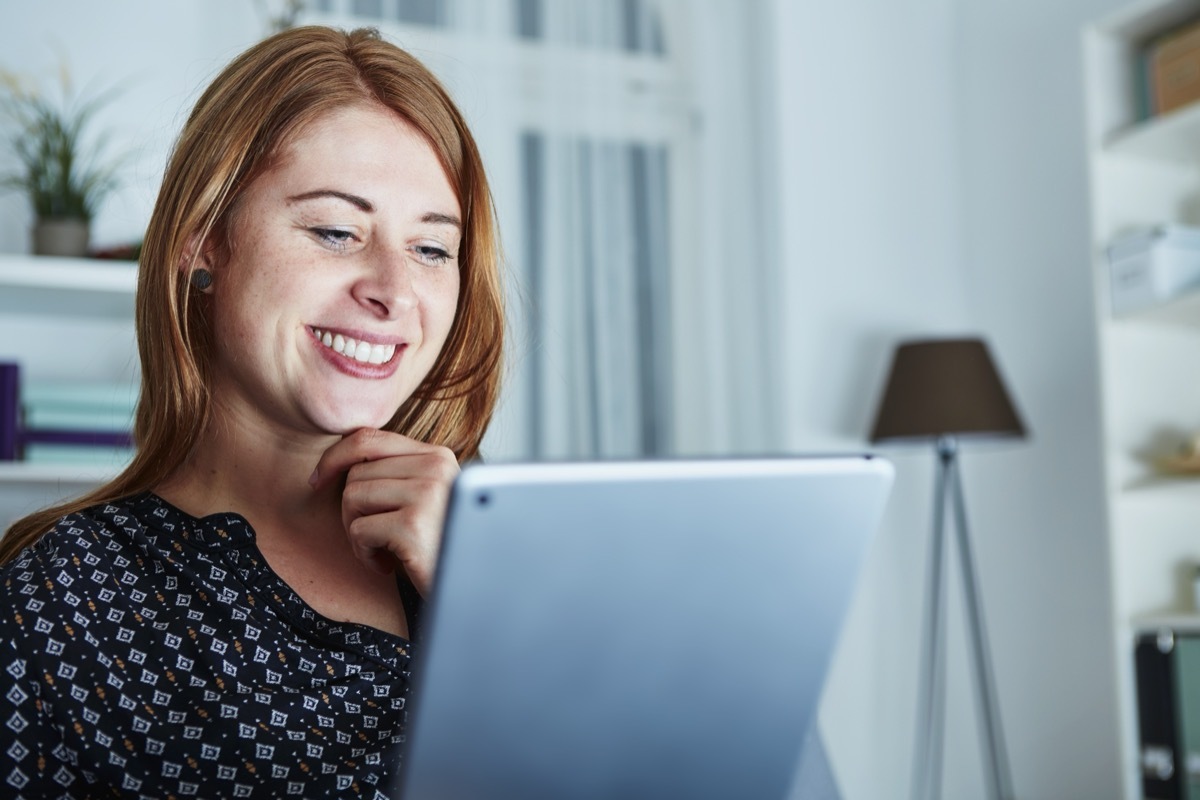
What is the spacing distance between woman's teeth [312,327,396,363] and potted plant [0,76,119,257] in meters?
1.77

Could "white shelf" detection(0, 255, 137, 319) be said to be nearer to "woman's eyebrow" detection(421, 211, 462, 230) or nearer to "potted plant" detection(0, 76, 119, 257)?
"potted plant" detection(0, 76, 119, 257)

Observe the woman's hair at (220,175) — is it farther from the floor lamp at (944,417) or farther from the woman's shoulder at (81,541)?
the floor lamp at (944,417)

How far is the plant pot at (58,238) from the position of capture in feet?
8.43

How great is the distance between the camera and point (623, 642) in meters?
0.63

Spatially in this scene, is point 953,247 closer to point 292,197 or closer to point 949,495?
point 949,495

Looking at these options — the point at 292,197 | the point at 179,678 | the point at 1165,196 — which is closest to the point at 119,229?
the point at 292,197

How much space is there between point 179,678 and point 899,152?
3.16 meters

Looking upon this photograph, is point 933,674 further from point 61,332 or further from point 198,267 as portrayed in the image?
point 198,267

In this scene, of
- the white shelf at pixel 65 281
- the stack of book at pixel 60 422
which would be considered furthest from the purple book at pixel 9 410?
the white shelf at pixel 65 281

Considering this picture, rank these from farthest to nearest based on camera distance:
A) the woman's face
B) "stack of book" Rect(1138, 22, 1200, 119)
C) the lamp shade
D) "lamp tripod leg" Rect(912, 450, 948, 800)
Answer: "lamp tripod leg" Rect(912, 450, 948, 800)
the lamp shade
"stack of book" Rect(1138, 22, 1200, 119)
the woman's face

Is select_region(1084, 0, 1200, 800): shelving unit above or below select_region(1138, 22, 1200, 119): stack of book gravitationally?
below

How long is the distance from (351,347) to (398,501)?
15 cm

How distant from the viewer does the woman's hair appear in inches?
42.3

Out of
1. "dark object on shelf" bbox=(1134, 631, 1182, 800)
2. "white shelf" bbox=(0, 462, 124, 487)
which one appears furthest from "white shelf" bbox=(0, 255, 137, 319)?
"dark object on shelf" bbox=(1134, 631, 1182, 800)
